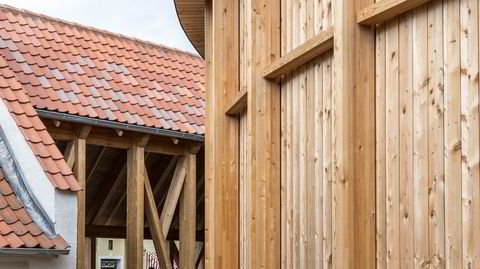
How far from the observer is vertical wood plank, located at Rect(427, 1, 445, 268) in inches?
187

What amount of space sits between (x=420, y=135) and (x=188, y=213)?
11.9 meters

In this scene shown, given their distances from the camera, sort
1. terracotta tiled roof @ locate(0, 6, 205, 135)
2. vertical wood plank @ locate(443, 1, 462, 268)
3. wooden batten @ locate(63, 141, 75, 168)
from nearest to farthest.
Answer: vertical wood plank @ locate(443, 1, 462, 268) → wooden batten @ locate(63, 141, 75, 168) → terracotta tiled roof @ locate(0, 6, 205, 135)

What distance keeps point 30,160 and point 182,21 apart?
3185 millimetres

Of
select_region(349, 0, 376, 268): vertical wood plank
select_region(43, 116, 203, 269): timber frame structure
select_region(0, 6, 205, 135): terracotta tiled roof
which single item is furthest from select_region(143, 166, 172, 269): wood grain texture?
select_region(349, 0, 376, 268): vertical wood plank

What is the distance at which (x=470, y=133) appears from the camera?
458 centimetres

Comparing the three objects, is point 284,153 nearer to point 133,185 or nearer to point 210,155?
point 210,155

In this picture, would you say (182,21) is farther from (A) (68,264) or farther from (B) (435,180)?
(B) (435,180)

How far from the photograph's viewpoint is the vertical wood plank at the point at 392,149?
5098 mm

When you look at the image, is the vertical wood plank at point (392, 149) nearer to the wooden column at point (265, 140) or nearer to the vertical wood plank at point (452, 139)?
the vertical wood plank at point (452, 139)

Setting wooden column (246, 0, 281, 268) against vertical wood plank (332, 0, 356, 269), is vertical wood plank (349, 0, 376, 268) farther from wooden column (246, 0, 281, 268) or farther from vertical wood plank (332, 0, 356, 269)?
wooden column (246, 0, 281, 268)

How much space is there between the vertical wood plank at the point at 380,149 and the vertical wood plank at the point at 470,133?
67 cm

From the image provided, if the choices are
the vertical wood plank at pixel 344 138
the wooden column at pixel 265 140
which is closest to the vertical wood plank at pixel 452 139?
the vertical wood plank at pixel 344 138

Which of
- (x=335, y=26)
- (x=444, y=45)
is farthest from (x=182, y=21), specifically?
(x=444, y=45)

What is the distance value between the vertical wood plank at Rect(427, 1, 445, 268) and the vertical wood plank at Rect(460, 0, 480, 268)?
165 mm
